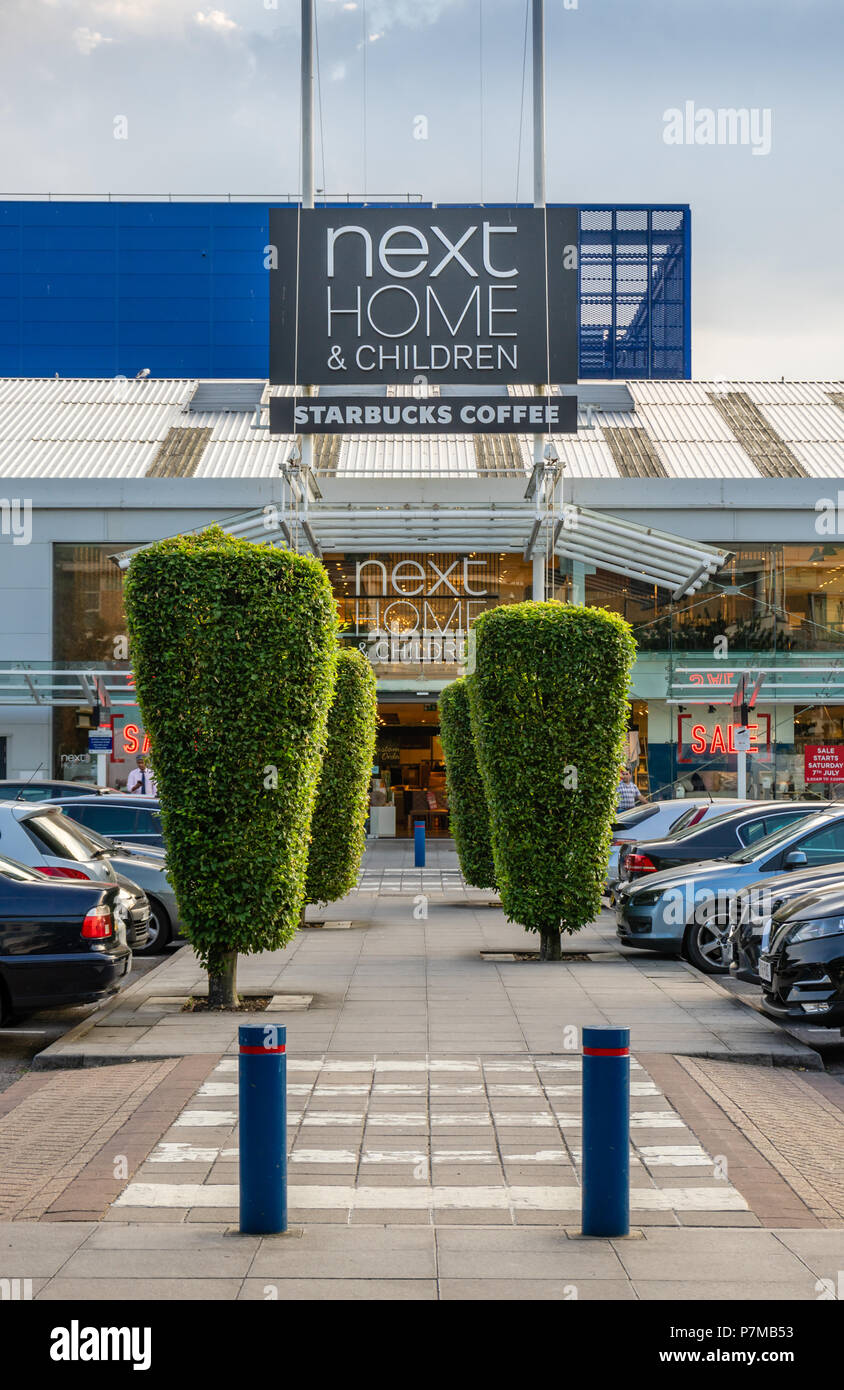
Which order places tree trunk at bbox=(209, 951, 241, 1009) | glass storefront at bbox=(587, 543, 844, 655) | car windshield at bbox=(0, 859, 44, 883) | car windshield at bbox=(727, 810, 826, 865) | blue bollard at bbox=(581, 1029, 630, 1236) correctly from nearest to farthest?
blue bollard at bbox=(581, 1029, 630, 1236), car windshield at bbox=(0, 859, 44, 883), tree trunk at bbox=(209, 951, 241, 1009), car windshield at bbox=(727, 810, 826, 865), glass storefront at bbox=(587, 543, 844, 655)

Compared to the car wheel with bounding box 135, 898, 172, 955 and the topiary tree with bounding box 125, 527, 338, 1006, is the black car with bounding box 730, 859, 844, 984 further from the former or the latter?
the car wheel with bounding box 135, 898, 172, 955

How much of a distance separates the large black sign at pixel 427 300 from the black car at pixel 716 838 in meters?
15.1

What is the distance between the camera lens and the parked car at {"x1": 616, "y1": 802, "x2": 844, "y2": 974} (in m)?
13.8

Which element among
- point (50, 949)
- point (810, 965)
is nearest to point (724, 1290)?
point (810, 965)

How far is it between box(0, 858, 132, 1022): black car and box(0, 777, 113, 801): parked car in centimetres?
617

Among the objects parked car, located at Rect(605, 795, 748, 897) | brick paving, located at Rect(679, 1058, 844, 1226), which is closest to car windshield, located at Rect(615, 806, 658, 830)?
parked car, located at Rect(605, 795, 748, 897)

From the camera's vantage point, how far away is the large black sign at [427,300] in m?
28.9

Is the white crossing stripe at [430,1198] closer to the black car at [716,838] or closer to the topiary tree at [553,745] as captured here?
the topiary tree at [553,745]

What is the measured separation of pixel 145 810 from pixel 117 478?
1866 centimetres

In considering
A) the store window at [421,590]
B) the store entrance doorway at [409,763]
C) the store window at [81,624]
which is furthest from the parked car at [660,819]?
the store entrance doorway at [409,763]
